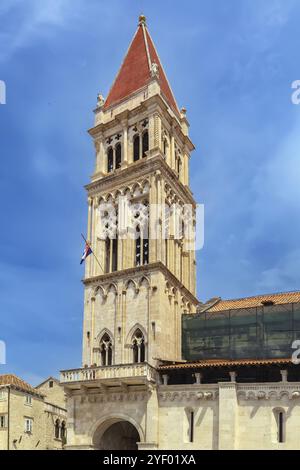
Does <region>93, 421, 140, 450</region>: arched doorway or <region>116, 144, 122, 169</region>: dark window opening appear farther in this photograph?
<region>116, 144, 122, 169</region>: dark window opening

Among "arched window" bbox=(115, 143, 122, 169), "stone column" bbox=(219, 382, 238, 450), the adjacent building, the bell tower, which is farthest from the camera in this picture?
the adjacent building

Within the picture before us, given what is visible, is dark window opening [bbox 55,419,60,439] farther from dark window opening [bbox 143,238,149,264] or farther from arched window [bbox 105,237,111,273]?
dark window opening [bbox 143,238,149,264]

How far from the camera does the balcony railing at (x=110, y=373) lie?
1368 inches

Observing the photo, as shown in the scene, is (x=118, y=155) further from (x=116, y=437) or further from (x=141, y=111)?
(x=116, y=437)

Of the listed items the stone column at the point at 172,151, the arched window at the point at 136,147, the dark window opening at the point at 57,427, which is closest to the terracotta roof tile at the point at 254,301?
the stone column at the point at 172,151

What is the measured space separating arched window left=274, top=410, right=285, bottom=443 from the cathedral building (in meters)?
0.05

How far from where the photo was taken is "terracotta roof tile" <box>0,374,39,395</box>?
2104 inches

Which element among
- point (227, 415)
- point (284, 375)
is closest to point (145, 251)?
point (227, 415)

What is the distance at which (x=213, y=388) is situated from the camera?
34.2 meters

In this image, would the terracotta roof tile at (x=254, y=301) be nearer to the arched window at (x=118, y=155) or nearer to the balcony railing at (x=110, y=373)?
the balcony railing at (x=110, y=373)

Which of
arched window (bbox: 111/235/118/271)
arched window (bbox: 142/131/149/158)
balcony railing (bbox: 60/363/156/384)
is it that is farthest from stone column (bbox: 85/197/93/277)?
balcony railing (bbox: 60/363/156/384)

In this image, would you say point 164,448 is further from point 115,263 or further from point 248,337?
point 115,263

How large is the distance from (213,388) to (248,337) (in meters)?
4.01
